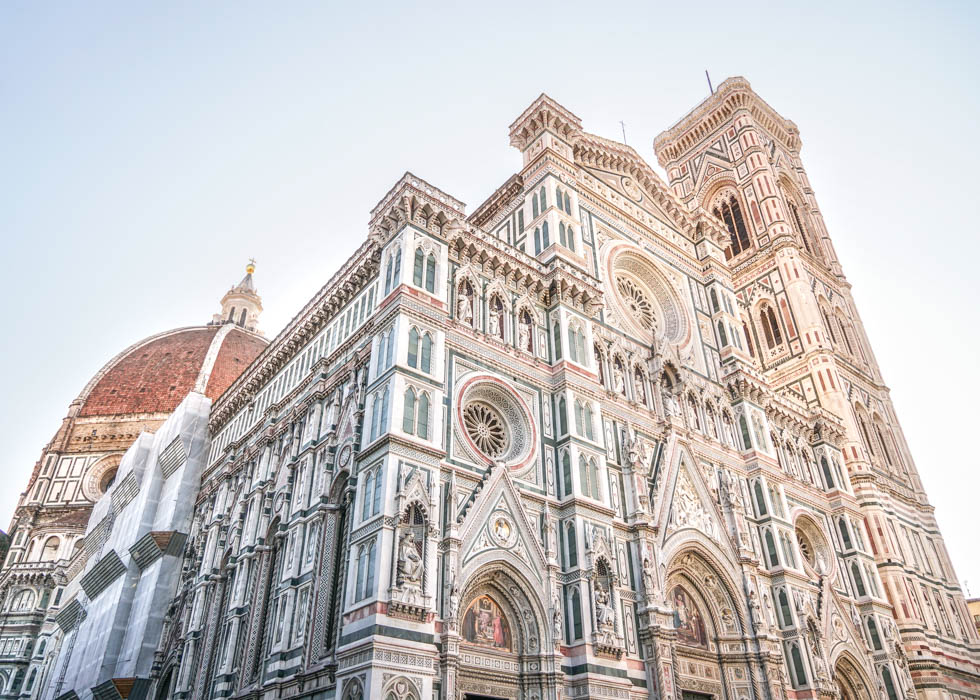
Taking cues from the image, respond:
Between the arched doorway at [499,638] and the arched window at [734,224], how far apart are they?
32.8 meters

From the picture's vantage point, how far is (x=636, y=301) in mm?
29953

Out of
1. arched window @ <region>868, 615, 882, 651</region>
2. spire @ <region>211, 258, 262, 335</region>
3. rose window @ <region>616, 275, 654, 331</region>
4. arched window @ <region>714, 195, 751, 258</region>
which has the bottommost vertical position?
arched window @ <region>868, 615, 882, 651</region>

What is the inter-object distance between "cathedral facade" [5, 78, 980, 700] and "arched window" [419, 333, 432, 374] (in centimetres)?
11

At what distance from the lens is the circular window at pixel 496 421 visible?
20.3m

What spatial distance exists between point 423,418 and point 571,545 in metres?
5.30

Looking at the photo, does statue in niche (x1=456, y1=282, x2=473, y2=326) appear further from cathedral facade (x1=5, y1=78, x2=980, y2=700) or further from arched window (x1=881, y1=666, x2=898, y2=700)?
arched window (x1=881, y1=666, x2=898, y2=700)

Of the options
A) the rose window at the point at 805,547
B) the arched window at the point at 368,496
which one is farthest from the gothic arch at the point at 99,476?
the rose window at the point at 805,547

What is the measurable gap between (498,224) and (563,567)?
49.3ft

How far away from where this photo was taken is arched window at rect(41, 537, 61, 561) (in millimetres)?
47250

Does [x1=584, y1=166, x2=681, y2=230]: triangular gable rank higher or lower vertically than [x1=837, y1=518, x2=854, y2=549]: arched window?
higher

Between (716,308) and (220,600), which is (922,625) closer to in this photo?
(716,308)

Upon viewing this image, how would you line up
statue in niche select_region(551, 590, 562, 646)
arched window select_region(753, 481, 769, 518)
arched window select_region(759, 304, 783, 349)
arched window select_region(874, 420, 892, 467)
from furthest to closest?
1. arched window select_region(759, 304, 783, 349)
2. arched window select_region(874, 420, 892, 467)
3. arched window select_region(753, 481, 769, 518)
4. statue in niche select_region(551, 590, 562, 646)

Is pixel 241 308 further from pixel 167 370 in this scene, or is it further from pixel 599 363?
pixel 599 363

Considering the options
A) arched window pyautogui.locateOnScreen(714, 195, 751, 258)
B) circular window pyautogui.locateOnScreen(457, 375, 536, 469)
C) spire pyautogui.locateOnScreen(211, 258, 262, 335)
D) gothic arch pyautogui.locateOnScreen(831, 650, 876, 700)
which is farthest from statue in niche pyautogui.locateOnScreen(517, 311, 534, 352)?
spire pyautogui.locateOnScreen(211, 258, 262, 335)
